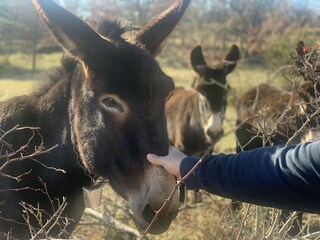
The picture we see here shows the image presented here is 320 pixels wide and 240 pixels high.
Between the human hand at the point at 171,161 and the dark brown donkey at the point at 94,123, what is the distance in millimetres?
76

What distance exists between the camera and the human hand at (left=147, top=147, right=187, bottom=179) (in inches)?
91.3

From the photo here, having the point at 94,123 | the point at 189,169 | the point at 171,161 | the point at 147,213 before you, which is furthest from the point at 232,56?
the point at 189,169

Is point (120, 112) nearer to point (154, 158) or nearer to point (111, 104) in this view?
point (111, 104)

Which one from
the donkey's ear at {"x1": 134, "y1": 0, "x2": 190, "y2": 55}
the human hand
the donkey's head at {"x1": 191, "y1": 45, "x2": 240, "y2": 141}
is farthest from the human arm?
the donkey's head at {"x1": 191, "y1": 45, "x2": 240, "y2": 141}

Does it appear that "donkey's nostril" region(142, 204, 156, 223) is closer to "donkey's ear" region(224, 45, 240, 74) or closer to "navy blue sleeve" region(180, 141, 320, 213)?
"navy blue sleeve" region(180, 141, 320, 213)

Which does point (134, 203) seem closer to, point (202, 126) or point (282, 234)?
point (282, 234)

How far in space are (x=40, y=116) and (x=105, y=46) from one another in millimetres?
726

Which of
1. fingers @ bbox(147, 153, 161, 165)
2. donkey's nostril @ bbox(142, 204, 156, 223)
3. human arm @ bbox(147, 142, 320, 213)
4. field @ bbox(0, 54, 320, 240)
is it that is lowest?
field @ bbox(0, 54, 320, 240)

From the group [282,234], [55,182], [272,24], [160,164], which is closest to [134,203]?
[160,164]

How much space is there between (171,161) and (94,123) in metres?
0.72

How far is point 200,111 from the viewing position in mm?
8219

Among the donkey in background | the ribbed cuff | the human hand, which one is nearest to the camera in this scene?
the ribbed cuff

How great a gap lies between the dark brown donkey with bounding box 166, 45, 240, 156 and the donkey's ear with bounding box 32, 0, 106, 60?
486 centimetres

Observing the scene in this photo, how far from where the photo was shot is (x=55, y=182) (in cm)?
315
